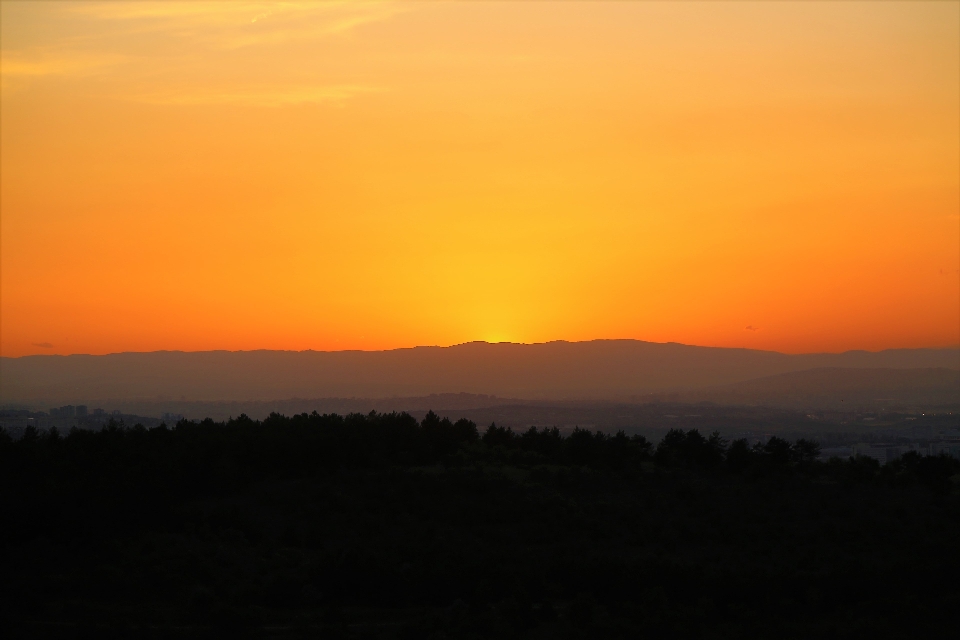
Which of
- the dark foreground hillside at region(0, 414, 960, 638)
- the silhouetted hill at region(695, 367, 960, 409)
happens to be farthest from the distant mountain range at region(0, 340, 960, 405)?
the dark foreground hillside at region(0, 414, 960, 638)

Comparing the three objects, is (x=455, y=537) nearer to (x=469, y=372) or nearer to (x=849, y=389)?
(x=849, y=389)

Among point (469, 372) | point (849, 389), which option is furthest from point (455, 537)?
point (469, 372)

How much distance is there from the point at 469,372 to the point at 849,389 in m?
60.1

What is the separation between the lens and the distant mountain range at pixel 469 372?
145 metres

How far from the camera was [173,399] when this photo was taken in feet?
494

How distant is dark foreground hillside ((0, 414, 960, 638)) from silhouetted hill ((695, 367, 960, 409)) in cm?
7084

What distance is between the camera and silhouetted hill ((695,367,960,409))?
373 ft

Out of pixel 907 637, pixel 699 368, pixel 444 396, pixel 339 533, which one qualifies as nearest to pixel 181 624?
pixel 339 533

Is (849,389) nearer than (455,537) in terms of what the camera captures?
No

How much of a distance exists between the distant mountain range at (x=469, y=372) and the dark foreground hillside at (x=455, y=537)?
99196 mm

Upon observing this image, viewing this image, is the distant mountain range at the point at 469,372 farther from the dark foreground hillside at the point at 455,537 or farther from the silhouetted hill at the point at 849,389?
the dark foreground hillside at the point at 455,537

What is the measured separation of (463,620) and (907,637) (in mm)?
9289

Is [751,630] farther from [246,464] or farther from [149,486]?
[246,464]

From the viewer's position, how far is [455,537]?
31.2 meters
